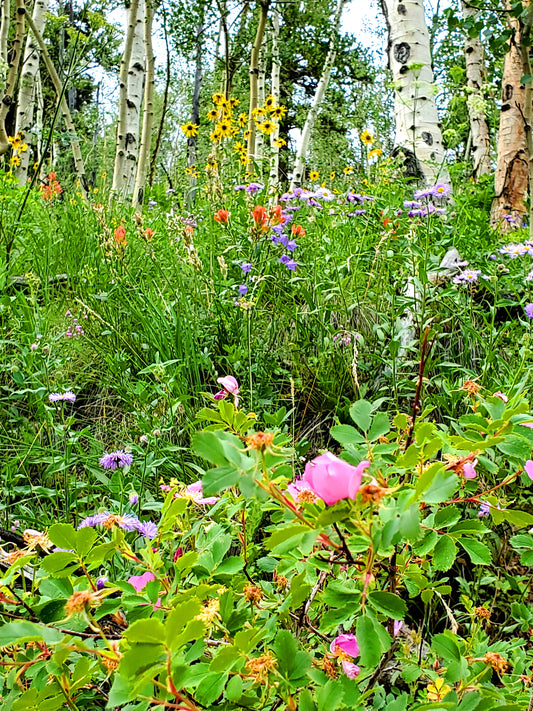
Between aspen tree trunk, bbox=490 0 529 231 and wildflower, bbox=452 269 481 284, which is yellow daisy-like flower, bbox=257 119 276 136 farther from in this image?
wildflower, bbox=452 269 481 284

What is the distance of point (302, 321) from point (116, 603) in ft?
4.93

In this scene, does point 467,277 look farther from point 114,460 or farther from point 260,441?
point 260,441

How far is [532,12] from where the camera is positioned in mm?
1948

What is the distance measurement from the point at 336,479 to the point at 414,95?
3.05 m

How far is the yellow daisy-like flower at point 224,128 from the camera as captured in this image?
382 cm

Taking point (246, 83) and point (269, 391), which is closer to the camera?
point (269, 391)

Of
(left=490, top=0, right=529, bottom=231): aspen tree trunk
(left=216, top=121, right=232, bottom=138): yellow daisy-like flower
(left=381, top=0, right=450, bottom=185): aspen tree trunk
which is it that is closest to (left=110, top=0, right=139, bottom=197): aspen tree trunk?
(left=216, top=121, right=232, bottom=138): yellow daisy-like flower

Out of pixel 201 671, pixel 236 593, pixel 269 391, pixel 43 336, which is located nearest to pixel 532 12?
pixel 269 391

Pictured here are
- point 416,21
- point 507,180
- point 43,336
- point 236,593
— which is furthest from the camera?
point 507,180

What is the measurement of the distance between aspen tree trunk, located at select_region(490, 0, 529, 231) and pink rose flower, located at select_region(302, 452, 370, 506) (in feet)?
12.8

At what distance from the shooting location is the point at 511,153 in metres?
4.18

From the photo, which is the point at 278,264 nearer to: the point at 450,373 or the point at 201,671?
the point at 450,373

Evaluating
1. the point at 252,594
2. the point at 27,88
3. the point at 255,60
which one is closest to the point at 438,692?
the point at 252,594

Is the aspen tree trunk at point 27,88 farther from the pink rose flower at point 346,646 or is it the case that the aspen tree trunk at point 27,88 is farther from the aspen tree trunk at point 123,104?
the pink rose flower at point 346,646
